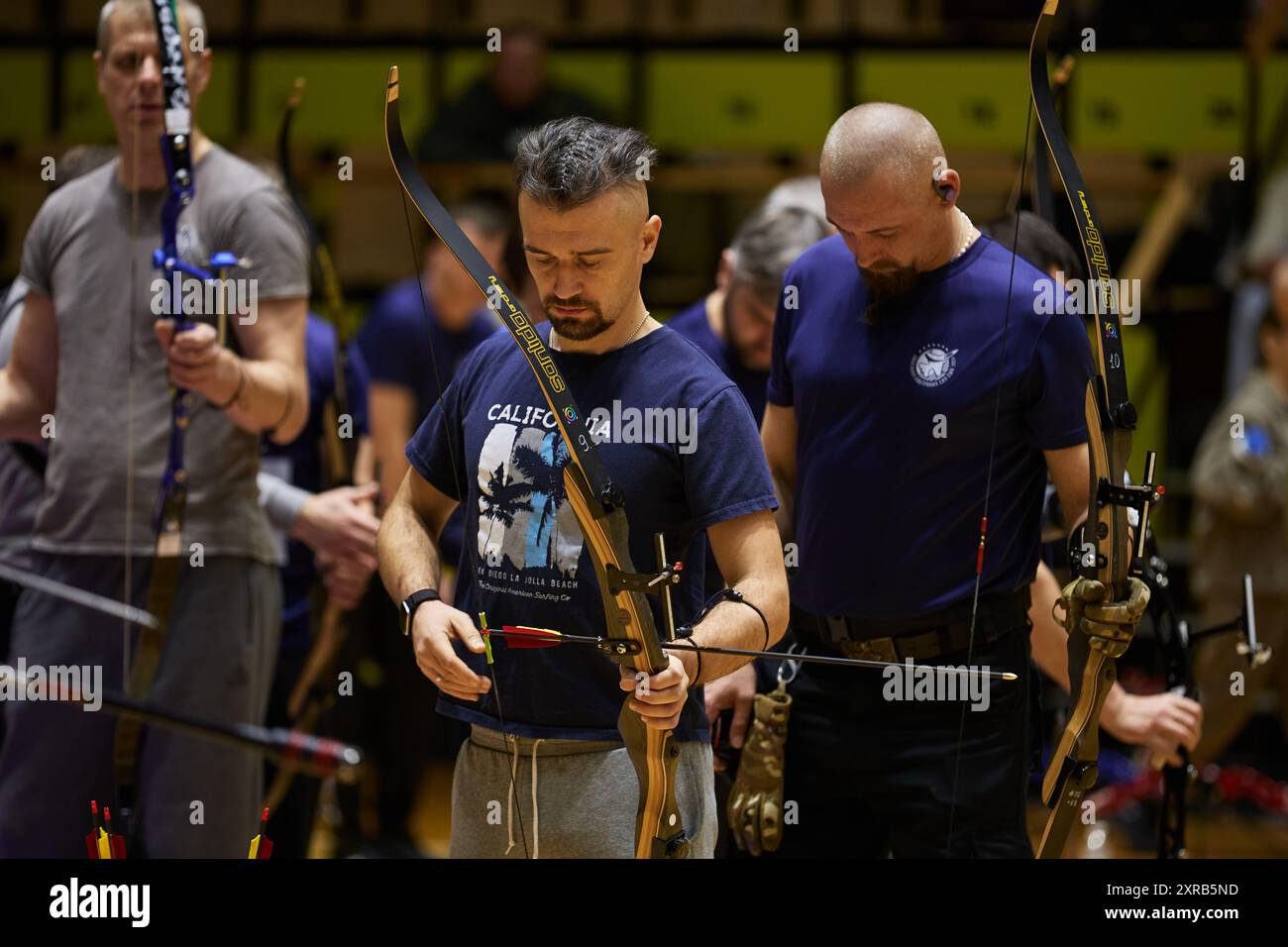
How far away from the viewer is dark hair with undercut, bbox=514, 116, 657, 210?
85.0 inches

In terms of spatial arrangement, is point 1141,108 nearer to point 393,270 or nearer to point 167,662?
point 393,270

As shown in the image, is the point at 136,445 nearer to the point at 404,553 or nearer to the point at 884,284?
the point at 404,553

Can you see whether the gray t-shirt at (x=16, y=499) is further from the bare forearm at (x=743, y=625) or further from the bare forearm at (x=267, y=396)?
the bare forearm at (x=743, y=625)

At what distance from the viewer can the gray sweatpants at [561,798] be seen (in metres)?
2.25

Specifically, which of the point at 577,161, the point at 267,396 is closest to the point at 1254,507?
the point at 267,396

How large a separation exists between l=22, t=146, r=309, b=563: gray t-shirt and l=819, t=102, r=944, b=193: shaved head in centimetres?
104

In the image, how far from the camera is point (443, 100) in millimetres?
5699

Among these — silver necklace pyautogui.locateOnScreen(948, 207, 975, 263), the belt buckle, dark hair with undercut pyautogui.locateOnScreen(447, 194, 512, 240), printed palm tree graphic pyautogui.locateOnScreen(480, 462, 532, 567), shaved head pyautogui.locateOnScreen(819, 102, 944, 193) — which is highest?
dark hair with undercut pyautogui.locateOnScreen(447, 194, 512, 240)

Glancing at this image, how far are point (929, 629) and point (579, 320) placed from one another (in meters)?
0.75

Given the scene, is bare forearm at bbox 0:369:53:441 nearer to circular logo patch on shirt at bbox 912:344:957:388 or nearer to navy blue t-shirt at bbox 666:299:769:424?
navy blue t-shirt at bbox 666:299:769:424

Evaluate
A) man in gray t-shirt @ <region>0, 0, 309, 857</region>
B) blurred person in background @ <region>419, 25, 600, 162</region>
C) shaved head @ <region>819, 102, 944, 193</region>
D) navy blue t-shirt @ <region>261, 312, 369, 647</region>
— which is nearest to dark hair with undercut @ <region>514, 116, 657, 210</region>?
shaved head @ <region>819, 102, 944, 193</region>

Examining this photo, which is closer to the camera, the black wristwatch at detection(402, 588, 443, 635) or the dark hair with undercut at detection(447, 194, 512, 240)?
the black wristwatch at detection(402, 588, 443, 635)

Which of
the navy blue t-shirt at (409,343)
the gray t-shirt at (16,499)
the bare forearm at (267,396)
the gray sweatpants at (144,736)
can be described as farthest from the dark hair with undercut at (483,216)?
the gray sweatpants at (144,736)

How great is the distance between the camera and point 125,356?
2.91 metres
